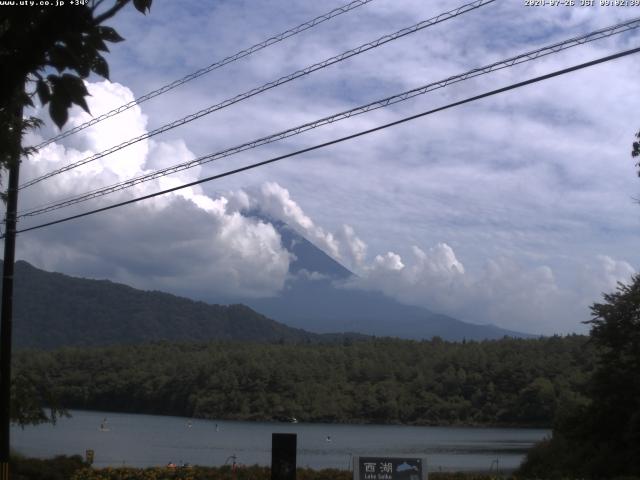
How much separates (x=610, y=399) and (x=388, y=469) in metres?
22.6

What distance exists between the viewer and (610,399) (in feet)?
111

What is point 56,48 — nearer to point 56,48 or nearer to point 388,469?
point 56,48

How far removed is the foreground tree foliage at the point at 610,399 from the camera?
3275 cm

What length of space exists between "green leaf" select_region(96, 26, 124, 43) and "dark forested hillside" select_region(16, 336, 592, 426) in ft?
353

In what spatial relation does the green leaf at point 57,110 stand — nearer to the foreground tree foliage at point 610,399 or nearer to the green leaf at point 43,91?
the green leaf at point 43,91

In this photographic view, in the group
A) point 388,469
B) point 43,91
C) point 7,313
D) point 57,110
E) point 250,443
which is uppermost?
point 43,91

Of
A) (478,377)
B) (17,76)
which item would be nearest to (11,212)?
(17,76)

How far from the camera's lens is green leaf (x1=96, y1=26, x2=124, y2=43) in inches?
183

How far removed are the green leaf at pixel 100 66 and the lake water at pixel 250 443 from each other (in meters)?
37.8

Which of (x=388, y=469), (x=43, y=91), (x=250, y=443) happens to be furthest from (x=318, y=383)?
(x=43, y=91)

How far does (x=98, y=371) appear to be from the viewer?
419 feet

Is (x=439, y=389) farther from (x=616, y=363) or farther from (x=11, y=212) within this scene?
(x=11, y=212)

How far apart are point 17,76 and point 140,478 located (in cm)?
1667

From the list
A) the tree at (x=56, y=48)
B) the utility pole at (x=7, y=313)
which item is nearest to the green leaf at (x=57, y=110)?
the tree at (x=56, y=48)
